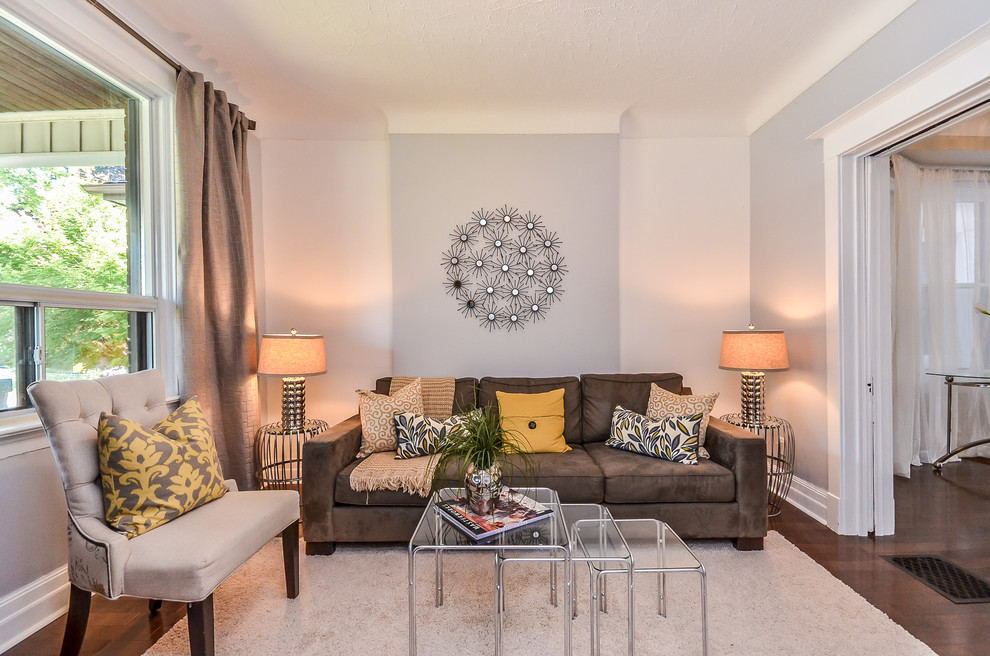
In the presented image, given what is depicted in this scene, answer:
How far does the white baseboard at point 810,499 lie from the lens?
303 centimetres

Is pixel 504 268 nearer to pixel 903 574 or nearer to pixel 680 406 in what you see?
pixel 680 406

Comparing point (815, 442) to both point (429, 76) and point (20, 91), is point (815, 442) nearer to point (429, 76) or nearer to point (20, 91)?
point (429, 76)

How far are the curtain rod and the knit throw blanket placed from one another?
238 centimetres

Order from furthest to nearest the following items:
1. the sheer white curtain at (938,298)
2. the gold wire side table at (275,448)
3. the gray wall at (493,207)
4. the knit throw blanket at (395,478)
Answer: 1. the sheer white curtain at (938,298)
2. the gray wall at (493,207)
3. the gold wire side table at (275,448)
4. the knit throw blanket at (395,478)

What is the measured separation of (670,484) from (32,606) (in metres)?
2.81

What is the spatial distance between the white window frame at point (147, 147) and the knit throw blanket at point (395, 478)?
1139 mm

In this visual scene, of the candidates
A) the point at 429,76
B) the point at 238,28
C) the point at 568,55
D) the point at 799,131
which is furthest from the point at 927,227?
the point at 238,28

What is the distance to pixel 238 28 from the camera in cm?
271

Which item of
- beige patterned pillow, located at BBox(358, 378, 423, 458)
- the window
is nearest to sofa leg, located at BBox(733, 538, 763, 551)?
beige patterned pillow, located at BBox(358, 378, 423, 458)

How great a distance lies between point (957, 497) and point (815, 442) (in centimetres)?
120

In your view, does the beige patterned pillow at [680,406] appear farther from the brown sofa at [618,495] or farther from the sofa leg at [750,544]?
the sofa leg at [750,544]

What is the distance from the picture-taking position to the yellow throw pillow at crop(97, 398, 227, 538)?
5.82 feet

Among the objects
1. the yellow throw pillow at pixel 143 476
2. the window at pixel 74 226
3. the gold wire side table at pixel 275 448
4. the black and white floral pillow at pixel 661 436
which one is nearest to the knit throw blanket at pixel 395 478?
the gold wire side table at pixel 275 448

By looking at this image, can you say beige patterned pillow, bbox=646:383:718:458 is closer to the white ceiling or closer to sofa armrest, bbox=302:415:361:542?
sofa armrest, bbox=302:415:361:542
